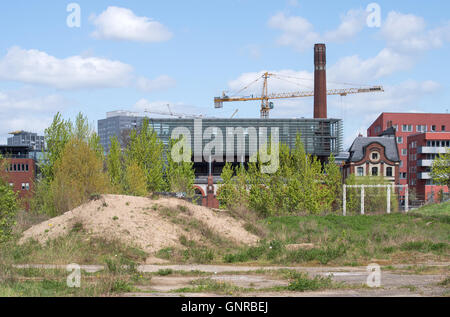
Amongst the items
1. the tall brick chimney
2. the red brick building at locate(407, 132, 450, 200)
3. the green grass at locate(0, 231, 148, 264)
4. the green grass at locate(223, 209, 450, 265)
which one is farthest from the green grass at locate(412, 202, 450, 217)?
the tall brick chimney

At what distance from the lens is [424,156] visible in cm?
9000

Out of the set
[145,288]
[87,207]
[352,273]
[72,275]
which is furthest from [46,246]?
[352,273]

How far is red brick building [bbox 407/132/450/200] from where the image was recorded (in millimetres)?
87938

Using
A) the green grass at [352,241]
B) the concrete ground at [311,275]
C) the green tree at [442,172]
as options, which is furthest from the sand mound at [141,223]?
the green tree at [442,172]

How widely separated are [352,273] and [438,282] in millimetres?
3304

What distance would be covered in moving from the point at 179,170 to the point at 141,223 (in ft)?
113

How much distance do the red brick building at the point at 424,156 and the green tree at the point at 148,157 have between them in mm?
50252

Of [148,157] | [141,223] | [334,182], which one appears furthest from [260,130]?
[141,223]

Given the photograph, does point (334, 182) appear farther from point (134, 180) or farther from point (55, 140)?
point (55, 140)

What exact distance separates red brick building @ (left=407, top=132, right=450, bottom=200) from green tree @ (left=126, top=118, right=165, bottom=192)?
5025cm

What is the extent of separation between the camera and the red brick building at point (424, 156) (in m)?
87.9

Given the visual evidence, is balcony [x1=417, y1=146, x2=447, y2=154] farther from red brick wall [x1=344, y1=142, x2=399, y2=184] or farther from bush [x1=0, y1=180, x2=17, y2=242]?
bush [x1=0, y1=180, x2=17, y2=242]

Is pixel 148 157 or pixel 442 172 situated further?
pixel 442 172

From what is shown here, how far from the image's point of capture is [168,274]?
17.9 metres
